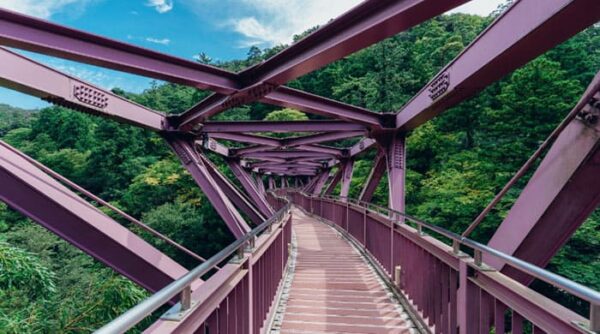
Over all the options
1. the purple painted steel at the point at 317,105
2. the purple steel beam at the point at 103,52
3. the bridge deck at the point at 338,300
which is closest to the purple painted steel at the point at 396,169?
the purple painted steel at the point at 317,105

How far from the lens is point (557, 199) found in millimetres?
2580

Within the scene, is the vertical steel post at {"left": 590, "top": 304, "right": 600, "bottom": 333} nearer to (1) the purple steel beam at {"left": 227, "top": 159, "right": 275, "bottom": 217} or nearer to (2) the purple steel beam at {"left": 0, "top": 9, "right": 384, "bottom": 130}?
(2) the purple steel beam at {"left": 0, "top": 9, "right": 384, "bottom": 130}

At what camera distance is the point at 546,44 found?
2.69 metres

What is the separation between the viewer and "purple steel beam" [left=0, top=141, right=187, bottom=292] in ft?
10.7

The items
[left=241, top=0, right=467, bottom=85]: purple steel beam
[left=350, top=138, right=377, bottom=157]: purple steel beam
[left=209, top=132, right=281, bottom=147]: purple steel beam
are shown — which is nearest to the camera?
[left=241, top=0, right=467, bottom=85]: purple steel beam

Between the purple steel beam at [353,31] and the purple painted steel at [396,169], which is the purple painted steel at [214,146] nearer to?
the purple painted steel at [396,169]

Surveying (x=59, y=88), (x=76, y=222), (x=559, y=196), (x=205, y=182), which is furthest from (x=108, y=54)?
(x=559, y=196)

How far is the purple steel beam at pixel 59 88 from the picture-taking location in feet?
11.6

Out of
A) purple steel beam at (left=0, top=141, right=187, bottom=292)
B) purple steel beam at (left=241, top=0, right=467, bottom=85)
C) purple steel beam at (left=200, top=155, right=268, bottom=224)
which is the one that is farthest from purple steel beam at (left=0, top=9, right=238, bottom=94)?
purple steel beam at (left=200, top=155, right=268, bottom=224)

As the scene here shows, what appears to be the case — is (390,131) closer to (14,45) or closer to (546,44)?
(546,44)

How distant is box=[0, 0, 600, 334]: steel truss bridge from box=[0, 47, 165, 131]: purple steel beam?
0.06 ft

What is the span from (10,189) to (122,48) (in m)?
1.82

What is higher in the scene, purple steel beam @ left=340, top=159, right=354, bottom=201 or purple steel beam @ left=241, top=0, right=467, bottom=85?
purple steel beam @ left=241, top=0, right=467, bottom=85

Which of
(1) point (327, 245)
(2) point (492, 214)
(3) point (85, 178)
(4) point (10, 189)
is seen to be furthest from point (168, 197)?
(4) point (10, 189)
